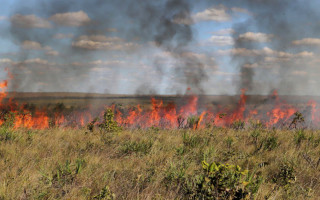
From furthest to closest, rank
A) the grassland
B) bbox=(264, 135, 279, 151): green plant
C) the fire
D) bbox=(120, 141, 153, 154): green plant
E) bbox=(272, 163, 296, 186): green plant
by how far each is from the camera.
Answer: the fire, bbox=(264, 135, 279, 151): green plant, bbox=(120, 141, 153, 154): green plant, bbox=(272, 163, 296, 186): green plant, the grassland

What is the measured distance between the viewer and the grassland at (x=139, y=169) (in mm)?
4003

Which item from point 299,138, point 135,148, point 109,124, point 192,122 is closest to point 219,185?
point 135,148

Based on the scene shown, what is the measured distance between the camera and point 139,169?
5184 mm

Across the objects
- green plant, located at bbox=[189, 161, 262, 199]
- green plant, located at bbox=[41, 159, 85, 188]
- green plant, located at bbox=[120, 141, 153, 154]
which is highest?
green plant, located at bbox=[189, 161, 262, 199]

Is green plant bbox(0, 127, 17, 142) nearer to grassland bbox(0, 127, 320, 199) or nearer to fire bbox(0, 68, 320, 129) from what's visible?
grassland bbox(0, 127, 320, 199)

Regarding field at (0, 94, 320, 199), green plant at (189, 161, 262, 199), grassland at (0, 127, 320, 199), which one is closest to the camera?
green plant at (189, 161, 262, 199)

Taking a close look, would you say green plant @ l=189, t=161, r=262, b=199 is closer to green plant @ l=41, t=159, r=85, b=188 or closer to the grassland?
the grassland

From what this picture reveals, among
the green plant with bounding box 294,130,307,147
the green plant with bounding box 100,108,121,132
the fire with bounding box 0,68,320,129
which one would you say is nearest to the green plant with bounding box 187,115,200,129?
the fire with bounding box 0,68,320,129

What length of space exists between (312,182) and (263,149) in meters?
Answer: 2.62

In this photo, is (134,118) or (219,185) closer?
(219,185)

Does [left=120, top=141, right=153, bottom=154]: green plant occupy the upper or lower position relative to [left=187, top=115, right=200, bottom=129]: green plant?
lower

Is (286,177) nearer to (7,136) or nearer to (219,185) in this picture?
(219,185)

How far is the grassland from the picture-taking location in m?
4.00

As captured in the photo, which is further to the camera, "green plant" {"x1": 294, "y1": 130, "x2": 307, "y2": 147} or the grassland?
"green plant" {"x1": 294, "y1": 130, "x2": 307, "y2": 147}
